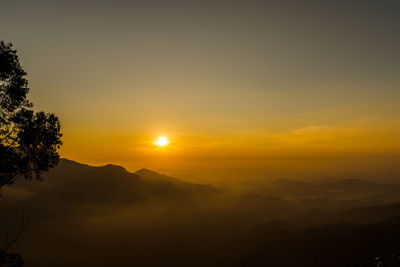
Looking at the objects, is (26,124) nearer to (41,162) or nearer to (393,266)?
(41,162)

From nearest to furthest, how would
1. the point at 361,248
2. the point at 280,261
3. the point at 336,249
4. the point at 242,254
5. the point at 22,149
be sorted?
the point at 22,149 → the point at 361,248 → the point at 336,249 → the point at 280,261 → the point at 242,254

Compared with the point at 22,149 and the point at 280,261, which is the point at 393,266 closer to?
the point at 280,261

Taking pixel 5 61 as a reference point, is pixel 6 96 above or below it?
below

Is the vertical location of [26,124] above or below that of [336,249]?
above

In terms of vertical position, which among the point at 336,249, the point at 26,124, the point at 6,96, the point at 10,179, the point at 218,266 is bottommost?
the point at 218,266

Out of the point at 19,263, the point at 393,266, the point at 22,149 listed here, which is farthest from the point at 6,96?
the point at 393,266

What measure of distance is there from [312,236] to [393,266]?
98.3 metres

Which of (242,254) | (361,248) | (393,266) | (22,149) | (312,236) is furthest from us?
(242,254)

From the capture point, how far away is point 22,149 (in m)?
17.5

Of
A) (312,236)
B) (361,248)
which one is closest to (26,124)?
(361,248)

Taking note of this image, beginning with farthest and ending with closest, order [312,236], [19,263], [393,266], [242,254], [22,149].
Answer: [242,254] → [312,236] → [393,266] → [22,149] → [19,263]

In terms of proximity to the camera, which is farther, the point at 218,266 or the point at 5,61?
the point at 218,266

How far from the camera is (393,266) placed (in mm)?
84625

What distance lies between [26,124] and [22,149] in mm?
1904
